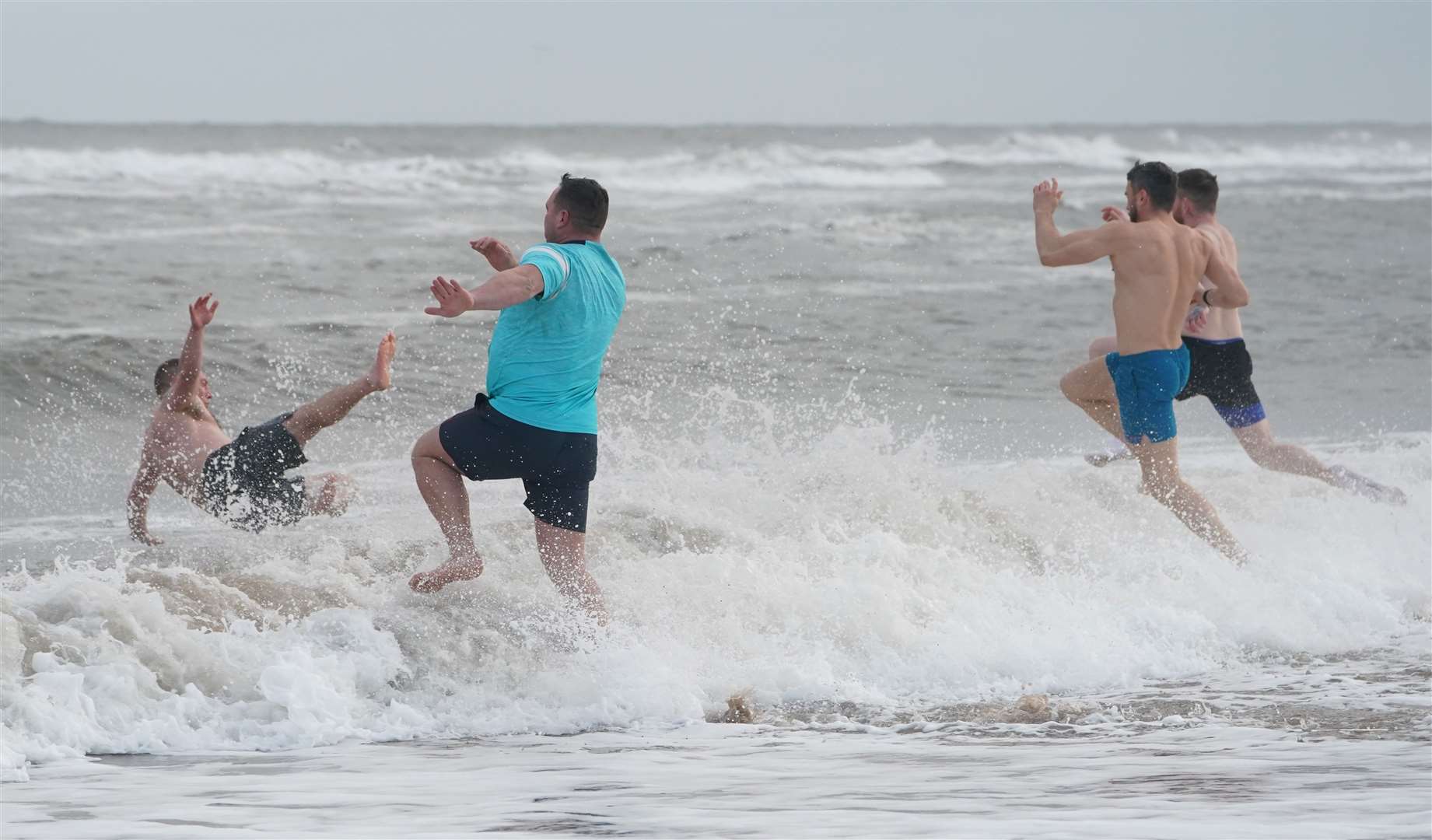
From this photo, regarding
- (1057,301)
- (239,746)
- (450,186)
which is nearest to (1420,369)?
(1057,301)

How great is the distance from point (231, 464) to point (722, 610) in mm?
2141

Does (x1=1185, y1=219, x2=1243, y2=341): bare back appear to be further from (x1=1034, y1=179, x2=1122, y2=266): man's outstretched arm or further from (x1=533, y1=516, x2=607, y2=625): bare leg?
(x1=533, y1=516, x2=607, y2=625): bare leg

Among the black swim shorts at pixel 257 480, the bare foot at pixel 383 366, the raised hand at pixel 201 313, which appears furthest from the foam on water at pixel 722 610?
the raised hand at pixel 201 313

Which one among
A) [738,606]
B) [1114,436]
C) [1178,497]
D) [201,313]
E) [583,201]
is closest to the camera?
[583,201]

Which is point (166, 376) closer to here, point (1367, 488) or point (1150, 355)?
point (1150, 355)

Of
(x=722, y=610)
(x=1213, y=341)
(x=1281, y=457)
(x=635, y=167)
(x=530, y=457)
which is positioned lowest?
(x=722, y=610)

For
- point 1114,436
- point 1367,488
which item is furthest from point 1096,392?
point 1367,488

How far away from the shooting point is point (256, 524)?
21.4 feet

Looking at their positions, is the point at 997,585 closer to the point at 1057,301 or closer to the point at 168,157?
the point at 1057,301

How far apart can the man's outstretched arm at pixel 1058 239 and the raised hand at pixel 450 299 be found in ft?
8.96

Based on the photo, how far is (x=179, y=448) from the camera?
6.52m

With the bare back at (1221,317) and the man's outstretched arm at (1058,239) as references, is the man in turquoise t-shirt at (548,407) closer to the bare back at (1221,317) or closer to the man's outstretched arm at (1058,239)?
the man's outstretched arm at (1058,239)

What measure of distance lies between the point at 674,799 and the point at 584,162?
40.2 m

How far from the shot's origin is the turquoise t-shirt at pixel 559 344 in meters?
4.98
